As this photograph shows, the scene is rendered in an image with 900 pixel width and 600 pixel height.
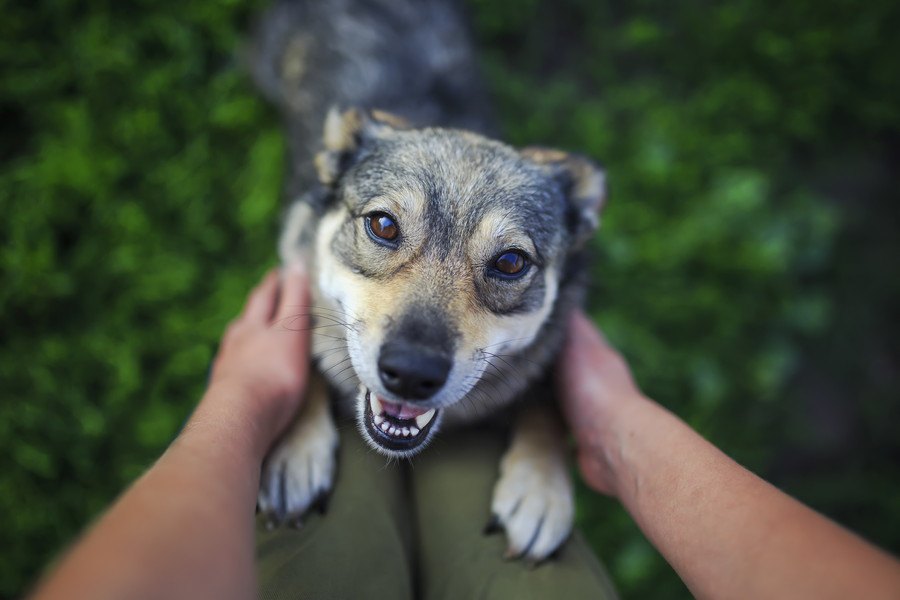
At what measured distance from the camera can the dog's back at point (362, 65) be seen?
3.89m

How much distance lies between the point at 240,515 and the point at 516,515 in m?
1.27

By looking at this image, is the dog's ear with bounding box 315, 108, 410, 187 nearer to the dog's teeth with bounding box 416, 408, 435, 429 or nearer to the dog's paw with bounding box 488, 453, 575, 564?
the dog's teeth with bounding box 416, 408, 435, 429

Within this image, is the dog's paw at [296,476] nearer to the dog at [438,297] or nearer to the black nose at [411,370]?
the dog at [438,297]

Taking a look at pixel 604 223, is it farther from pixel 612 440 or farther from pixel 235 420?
pixel 235 420

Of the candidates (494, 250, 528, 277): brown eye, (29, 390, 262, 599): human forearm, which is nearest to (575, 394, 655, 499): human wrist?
(494, 250, 528, 277): brown eye

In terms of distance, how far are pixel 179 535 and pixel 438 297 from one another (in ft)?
3.94

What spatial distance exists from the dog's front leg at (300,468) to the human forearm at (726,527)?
1.32 metres

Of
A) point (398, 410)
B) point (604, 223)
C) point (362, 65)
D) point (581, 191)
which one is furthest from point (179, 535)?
point (604, 223)

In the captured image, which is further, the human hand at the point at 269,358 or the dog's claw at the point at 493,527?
the dog's claw at the point at 493,527

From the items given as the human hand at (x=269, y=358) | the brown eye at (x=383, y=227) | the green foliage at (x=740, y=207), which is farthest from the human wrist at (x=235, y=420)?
the green foliage at (x=740, y=207)

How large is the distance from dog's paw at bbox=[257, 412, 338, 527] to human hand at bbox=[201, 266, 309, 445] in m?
0.10

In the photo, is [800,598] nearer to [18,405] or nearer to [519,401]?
[519,401]

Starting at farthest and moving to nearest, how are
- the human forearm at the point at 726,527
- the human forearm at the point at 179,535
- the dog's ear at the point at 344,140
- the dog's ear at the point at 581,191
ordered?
1. the dog's ear at the point at 581,191
2. the dog's ear at the point at 344,140
3. the human forearm at the point at 726,527
4. the human forearm at the point at 179,535

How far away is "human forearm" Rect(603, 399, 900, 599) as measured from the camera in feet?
5.05
